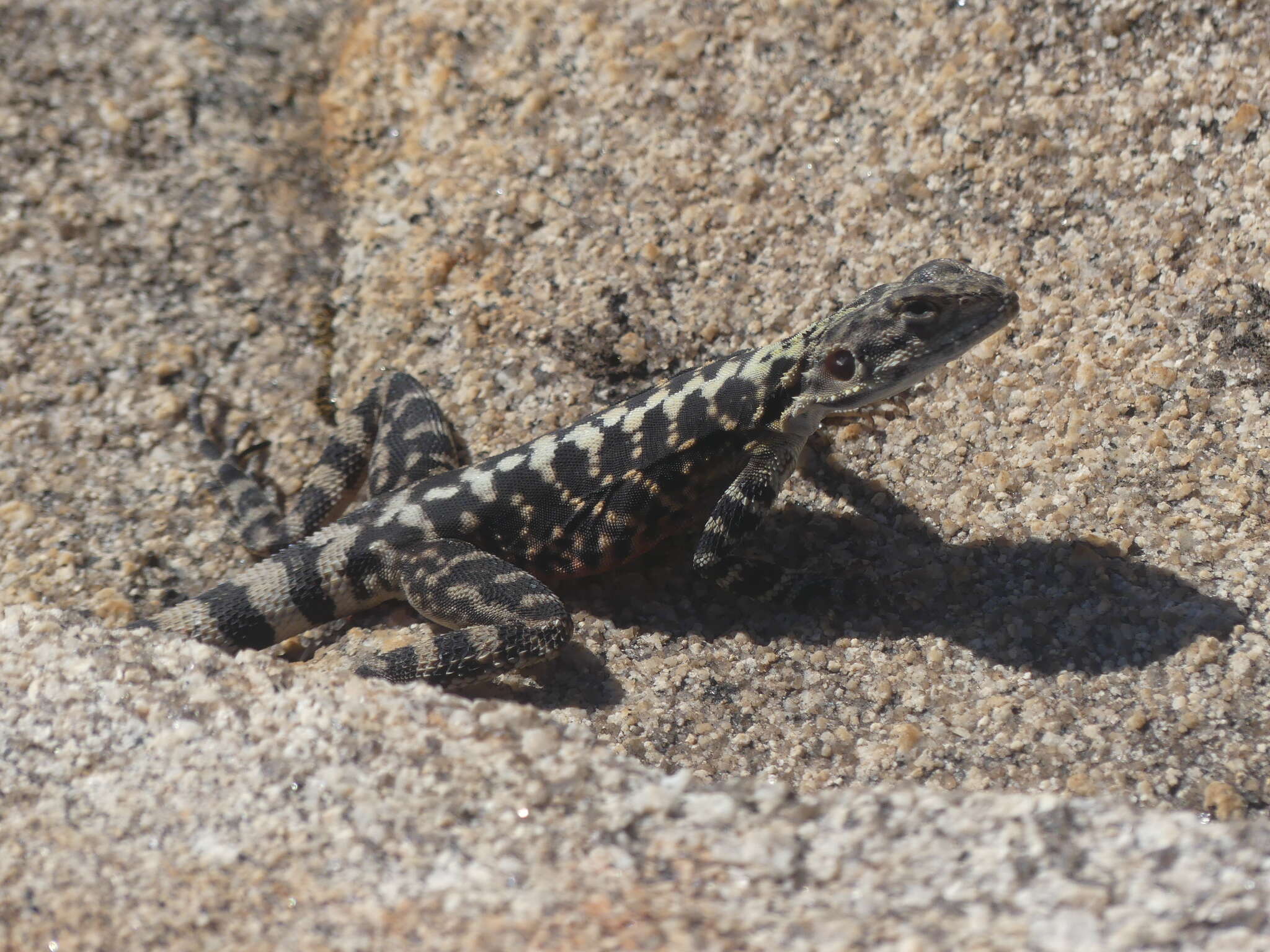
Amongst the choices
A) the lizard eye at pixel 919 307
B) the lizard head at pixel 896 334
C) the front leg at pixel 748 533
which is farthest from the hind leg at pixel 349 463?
the lizard eye at pixel 919 307

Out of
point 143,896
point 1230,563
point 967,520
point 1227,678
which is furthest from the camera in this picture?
point 967,520

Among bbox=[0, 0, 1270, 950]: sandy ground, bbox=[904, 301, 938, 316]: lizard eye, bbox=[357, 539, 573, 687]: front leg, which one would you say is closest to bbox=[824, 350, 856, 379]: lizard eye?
bbox=[904, 301, 938, 316]: lizard eye

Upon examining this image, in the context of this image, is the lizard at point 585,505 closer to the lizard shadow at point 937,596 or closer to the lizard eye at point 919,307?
the lizard eye at point 919,307

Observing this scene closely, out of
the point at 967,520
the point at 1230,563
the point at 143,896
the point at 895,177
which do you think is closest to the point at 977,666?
the point at 967,520

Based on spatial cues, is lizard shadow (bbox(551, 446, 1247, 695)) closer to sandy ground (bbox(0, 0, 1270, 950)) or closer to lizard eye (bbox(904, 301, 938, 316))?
sandy ground (bbox(0, 0, 1270, 950))

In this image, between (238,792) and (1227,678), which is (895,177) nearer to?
(1227,678)

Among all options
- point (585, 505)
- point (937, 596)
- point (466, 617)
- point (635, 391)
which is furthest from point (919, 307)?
point (466, 617)

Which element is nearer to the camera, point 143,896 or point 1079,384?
point 143,896

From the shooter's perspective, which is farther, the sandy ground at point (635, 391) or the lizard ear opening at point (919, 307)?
the lizard ear opening at point (919, 307)
